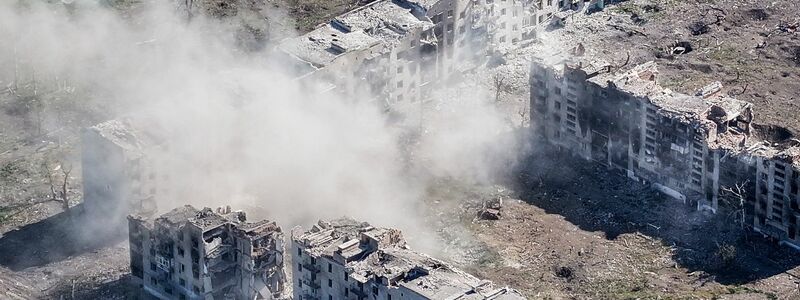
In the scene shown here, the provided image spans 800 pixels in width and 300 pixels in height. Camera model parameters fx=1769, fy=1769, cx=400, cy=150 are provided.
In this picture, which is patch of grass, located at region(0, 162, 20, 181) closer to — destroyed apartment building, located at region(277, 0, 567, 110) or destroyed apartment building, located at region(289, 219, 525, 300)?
destroyed apartment building, located at region(277, 0, 567, 110)

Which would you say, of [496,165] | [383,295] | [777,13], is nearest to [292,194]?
[496,165]

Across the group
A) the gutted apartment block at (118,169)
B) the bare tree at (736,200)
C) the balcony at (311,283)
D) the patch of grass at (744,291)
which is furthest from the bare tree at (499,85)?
the balcony at (311,283)

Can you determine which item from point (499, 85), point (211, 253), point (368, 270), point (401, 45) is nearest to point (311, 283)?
point (368, 270)

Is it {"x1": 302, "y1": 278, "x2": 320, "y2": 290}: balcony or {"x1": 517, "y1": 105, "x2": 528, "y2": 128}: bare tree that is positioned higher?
{"x1": 302, "y1": 278, "x2": 320, "y2": 290}: balcony

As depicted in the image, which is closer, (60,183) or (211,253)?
(211,253)

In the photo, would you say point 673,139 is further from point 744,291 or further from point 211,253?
point 211,253

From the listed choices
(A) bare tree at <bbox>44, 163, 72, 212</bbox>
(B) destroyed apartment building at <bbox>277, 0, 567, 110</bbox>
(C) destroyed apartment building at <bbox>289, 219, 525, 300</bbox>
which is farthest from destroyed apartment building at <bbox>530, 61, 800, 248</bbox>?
(A) bare tree at <bbox>44, 163, 72, 212</bbox>
